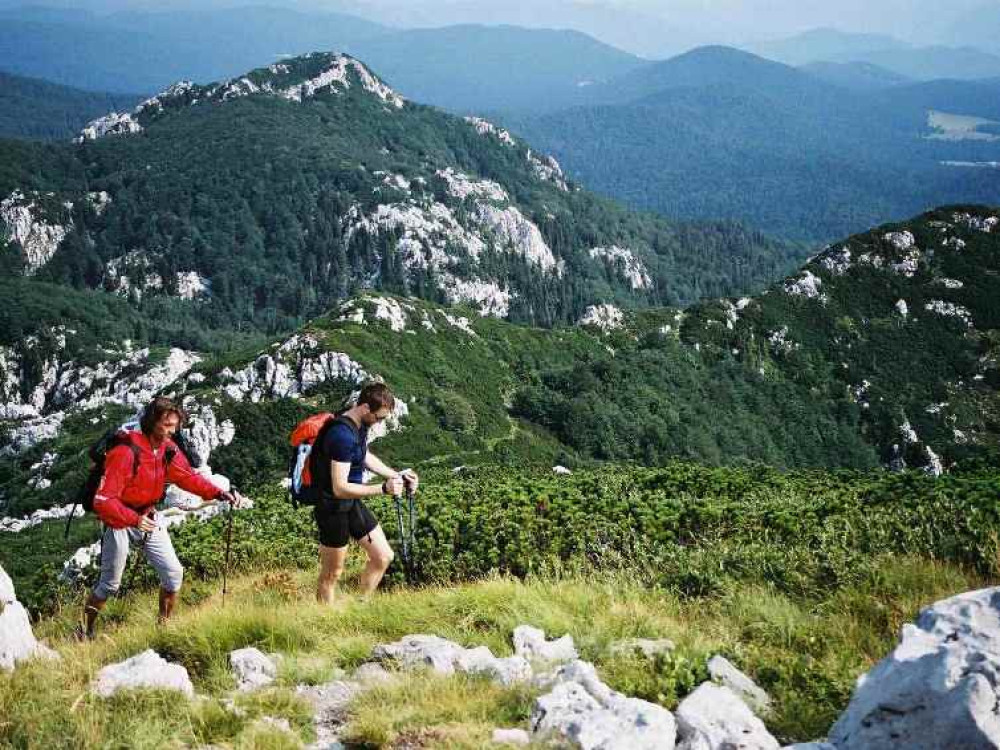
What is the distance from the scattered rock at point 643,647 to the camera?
7113 millimetres

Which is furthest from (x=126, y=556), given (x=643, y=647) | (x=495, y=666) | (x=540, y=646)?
(x=643, y=647)

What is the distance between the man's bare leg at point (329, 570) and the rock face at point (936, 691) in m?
5.90

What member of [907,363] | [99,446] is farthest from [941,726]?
[907,363]

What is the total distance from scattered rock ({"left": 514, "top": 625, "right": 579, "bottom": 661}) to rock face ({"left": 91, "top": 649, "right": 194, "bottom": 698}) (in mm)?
3064

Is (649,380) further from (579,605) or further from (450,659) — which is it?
(450,659)

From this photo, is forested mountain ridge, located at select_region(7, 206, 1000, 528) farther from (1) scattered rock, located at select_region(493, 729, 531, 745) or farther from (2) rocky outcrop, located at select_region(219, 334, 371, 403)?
(1) scattered rock, located at select_region(493, 729, 531, 745)

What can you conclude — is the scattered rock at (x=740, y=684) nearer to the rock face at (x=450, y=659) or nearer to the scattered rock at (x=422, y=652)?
the rock face at (x=450, y=659)

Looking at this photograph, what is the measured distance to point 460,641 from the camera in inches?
313

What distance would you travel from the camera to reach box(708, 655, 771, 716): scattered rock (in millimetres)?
6363

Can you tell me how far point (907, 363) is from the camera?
130125mm

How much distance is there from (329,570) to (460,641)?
227 cm

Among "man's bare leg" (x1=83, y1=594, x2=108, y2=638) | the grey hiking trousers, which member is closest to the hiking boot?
"man's bare leg" (x1=83, y1=594, x2=108, y2=638)

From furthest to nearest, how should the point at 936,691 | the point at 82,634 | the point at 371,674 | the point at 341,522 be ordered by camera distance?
1. the point at 82,634
2. the point at 341,522
3. the point at 371,674
4. the point at 936,691

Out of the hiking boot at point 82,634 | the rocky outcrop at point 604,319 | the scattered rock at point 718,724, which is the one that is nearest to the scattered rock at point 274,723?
the scattered rock at point 718,724
